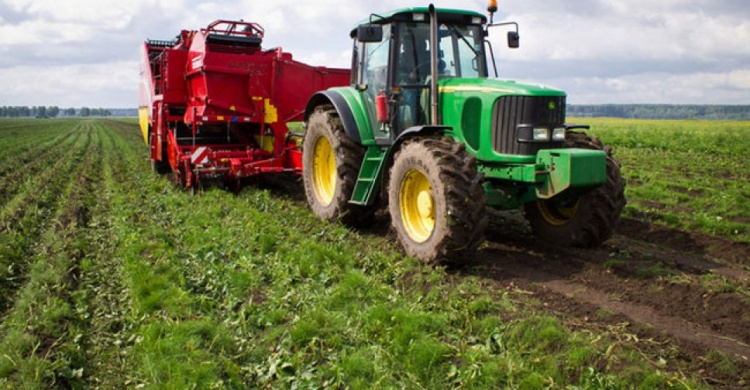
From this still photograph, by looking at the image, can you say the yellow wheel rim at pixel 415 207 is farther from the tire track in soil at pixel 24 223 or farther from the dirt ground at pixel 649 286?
the tire track in soil at pixel 24 223

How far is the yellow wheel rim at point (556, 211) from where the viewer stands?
684 cm

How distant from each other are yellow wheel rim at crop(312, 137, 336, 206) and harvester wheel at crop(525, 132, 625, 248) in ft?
9.96

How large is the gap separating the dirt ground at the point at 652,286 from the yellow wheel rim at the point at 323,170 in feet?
8.14

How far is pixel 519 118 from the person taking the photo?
6.17 m

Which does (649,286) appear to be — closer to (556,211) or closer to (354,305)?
(556,211)

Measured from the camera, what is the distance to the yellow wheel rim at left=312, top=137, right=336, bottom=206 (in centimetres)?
876

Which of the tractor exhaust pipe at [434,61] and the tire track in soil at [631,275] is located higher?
the tractor exhaust pipe at [434,61]

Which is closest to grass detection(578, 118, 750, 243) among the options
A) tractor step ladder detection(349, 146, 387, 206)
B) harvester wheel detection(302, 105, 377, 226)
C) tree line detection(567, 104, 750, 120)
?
tractor step ladder detection(349, 146, 387, 206)

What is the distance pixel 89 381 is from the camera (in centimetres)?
408

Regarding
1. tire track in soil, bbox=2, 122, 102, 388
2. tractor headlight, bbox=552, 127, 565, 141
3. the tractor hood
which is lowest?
tire track in soil, bbox=2, 122, 102, 388

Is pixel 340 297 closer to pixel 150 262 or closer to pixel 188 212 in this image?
pixel 150 262

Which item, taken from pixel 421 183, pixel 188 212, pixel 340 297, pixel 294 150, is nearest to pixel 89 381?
pixel 340 297

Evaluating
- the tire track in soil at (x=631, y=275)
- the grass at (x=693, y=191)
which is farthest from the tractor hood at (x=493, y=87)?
the grass at (x=693, y=191)

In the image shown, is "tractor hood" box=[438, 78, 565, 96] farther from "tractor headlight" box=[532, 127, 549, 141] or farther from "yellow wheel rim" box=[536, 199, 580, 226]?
"yellow wheel rim" box=[536, 199, 580, 226]
